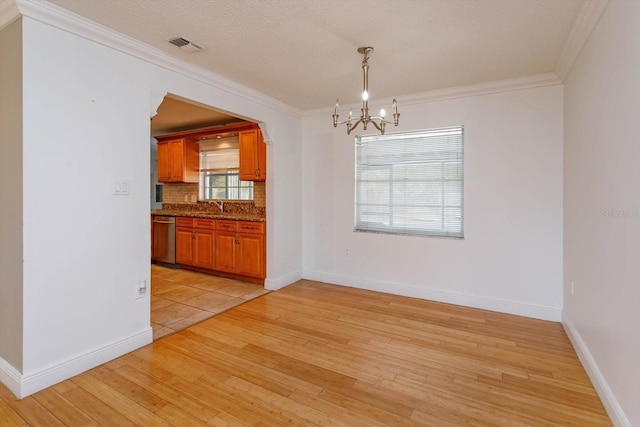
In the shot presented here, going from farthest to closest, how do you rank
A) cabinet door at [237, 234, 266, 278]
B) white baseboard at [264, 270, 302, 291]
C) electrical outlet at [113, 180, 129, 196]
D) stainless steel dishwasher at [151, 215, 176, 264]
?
stainless steel dishwasher at [151, 215, 176, 264] → cabinet door at [237, 234, 266, 278] → white baseboard at [264, 270, 302, 291] → electrical outlet at [113, 180, 129, 196]

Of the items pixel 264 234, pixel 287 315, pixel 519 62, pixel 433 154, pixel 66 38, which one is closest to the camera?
pixel 66 38

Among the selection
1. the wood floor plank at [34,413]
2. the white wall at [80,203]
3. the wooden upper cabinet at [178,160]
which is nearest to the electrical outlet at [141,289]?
the white wall at [80,203]

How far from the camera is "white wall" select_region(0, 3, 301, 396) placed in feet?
6.95

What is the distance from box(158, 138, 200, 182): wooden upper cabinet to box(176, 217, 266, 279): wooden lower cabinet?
3.12 feet

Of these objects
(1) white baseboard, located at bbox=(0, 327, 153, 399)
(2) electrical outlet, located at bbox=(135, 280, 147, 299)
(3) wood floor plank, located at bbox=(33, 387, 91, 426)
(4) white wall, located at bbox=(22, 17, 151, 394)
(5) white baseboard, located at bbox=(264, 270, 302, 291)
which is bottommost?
(3) wood floor plank, located at bbox=(33, 387, 91, 426)

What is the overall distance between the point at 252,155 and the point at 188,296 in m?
2.23

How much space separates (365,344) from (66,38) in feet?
10.8

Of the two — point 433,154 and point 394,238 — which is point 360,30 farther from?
point 394,238

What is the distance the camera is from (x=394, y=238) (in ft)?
14.1

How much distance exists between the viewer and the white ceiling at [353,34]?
2.18m

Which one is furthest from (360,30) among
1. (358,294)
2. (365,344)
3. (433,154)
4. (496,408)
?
(358,294)

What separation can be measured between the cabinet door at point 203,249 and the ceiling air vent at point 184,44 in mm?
2990

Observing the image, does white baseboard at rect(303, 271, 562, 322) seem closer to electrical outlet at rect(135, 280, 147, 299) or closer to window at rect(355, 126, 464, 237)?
window at rect(355, 126, 464, 237)

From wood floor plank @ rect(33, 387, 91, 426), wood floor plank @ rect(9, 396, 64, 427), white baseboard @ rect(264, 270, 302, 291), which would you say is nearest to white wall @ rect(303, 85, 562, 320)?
white baseboard @ rect(264, 270, 302, 291)
